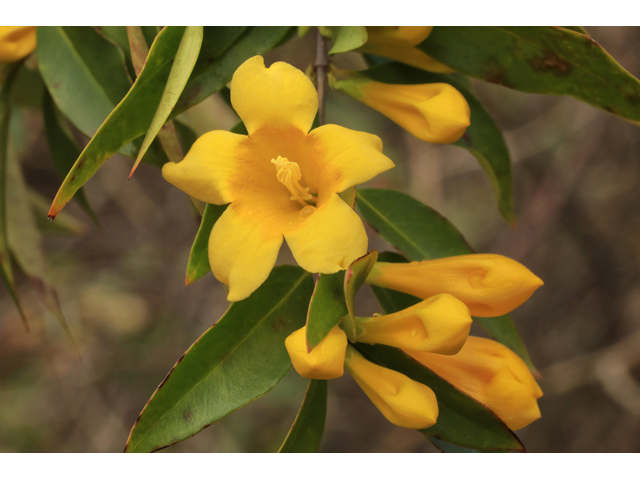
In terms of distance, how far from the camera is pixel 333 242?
773 mm

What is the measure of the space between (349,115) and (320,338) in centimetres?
224

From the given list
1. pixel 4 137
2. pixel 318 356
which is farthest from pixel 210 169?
pixel 4 137

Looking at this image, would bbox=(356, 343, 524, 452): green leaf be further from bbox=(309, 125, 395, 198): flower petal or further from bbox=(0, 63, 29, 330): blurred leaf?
bbox=(0, 63, 29, 330): blurred leaf

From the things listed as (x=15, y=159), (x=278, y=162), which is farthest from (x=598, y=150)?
(x=15, y=159)

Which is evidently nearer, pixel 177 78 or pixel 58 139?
pixel 177 78

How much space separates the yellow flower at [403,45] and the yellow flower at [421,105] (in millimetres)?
65

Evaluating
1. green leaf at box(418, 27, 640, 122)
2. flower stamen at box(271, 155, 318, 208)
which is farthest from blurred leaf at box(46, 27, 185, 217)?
green leaf at box(418, 27, 640, 122)

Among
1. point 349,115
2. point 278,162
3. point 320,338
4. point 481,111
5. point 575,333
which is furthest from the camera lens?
point 575,333

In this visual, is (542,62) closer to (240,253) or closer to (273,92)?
(273,92)

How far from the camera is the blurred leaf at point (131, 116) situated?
85cm

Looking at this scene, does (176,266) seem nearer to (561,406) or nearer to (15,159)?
(15,159)

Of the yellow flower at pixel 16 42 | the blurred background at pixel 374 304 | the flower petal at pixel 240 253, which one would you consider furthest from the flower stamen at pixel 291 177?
the blurred background at pixel 374 304

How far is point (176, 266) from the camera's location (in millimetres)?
3227

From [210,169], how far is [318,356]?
13.2 inches
